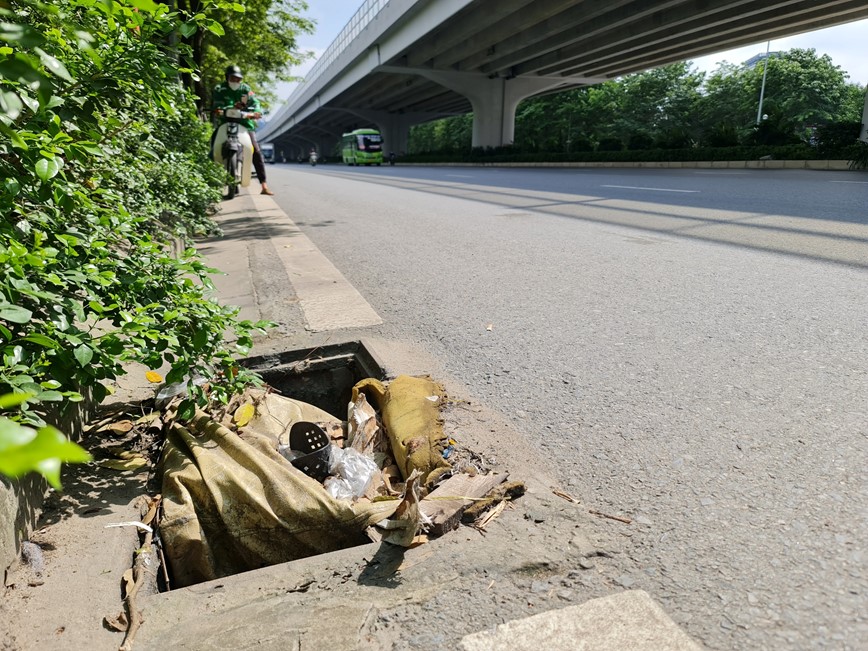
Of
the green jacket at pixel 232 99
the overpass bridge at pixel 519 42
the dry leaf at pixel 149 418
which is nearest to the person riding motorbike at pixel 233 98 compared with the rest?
the green jacket at pixel 232 99

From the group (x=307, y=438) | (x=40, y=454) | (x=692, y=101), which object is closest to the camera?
(x=40, y=454)

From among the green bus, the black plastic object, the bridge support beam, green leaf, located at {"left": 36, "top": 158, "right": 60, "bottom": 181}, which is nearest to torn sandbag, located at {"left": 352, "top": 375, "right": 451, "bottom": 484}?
the black plastic object

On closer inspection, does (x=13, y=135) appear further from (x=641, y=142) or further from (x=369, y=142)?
(x=369, y=142)

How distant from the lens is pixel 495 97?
42406mm

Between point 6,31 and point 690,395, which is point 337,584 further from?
point 690,395

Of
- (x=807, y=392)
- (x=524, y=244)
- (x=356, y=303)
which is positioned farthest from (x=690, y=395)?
(x=524, y=244)

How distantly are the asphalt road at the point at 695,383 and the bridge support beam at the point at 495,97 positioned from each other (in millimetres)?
37365

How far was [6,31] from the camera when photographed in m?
0.69

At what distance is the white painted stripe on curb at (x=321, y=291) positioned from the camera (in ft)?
12.6

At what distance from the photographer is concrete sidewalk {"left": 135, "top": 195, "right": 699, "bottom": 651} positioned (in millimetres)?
1375

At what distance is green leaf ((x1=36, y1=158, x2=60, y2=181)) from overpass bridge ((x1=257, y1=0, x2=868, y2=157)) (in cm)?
→ 2662

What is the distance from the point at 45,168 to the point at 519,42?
33909 mm

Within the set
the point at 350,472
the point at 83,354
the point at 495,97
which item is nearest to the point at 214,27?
the point at 83,354

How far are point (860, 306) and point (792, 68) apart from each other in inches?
2280
